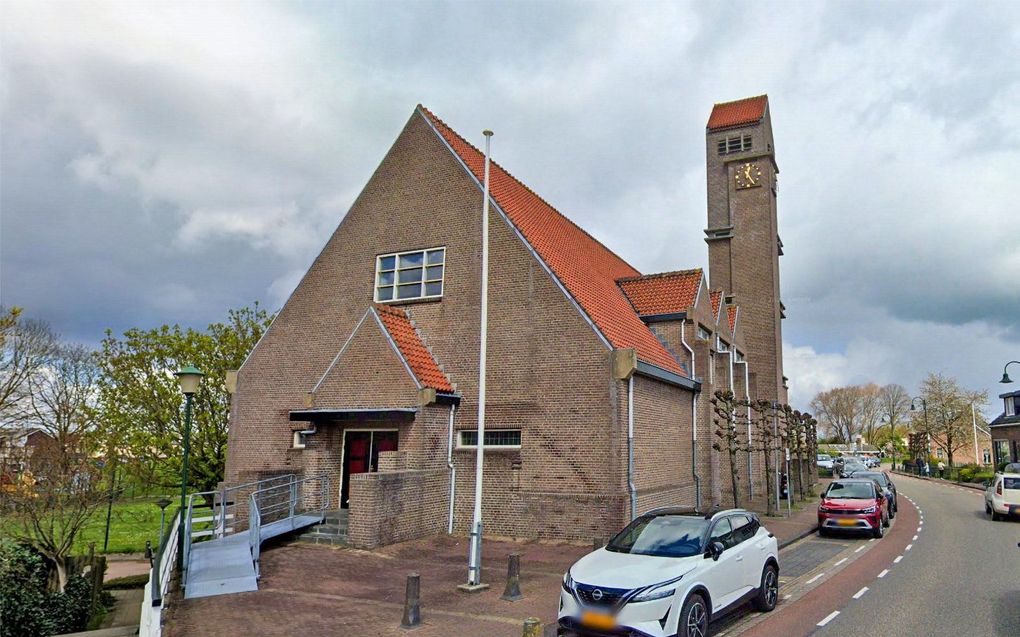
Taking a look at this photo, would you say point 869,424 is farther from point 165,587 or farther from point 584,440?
point 165,587

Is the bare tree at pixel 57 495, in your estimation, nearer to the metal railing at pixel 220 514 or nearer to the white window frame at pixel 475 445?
the metal railing at pixel 220 514

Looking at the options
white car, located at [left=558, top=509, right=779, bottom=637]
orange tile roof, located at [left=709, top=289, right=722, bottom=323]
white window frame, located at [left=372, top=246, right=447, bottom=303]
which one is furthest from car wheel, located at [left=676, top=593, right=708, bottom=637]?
orange tile roof, located at [left=709, top=289, right=722, bottom=323]

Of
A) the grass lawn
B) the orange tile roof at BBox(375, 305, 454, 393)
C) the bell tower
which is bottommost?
the grass lawn

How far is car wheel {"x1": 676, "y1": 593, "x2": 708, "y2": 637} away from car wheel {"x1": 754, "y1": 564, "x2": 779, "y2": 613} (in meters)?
2.24

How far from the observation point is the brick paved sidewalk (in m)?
9.29

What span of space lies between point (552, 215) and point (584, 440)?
37.3 ft

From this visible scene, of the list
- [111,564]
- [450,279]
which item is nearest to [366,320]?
[450,279]

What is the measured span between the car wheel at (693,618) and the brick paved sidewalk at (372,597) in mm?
2155

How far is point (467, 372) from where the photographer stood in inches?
753

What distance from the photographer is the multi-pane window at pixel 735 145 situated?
1426 inches

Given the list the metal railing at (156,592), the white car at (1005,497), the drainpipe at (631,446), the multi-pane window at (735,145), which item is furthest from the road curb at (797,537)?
the multi-pane window at (735,145)

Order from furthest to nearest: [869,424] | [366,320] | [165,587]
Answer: [869,424] → [366,320] → [165,587]

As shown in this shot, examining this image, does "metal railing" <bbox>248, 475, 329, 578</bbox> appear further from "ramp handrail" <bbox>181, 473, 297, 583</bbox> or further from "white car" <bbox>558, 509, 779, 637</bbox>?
"white car" <bbox>558, 509, 779, 637</bbox>

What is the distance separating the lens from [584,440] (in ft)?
56.3
